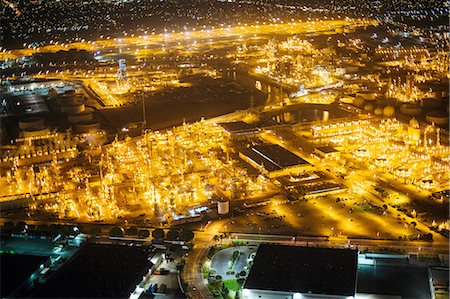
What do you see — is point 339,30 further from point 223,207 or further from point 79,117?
point 223,207

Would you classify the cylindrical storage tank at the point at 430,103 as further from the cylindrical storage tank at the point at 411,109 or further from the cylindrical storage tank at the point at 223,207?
the cylindrical storage tank at the point at 223,207

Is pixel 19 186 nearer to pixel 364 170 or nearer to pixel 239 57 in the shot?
pixel 364 170

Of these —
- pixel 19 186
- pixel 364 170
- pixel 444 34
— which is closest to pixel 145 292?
pixel 19 186

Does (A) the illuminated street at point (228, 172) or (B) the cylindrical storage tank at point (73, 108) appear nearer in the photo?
(A) the illuminated street at point (228, 172)

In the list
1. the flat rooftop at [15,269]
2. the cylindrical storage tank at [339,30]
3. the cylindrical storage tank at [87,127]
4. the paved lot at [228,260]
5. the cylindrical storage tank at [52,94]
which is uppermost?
the cylindrical storage tank at [339,30]

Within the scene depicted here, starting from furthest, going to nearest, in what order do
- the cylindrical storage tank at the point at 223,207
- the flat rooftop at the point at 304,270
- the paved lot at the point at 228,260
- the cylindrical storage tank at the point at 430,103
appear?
1. the cylindrical storage tank at the point at 430,103
2. the cylindrical storage tank at the point at 223,207
3. the paved lot at the point at 228,260
4. the flat rooftop at the point at 304,270

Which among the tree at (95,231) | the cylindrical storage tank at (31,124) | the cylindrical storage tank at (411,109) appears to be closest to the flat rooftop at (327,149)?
the cylindrical storage tank at (411,109)

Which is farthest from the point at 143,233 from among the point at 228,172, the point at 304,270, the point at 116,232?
the point at 228,172
